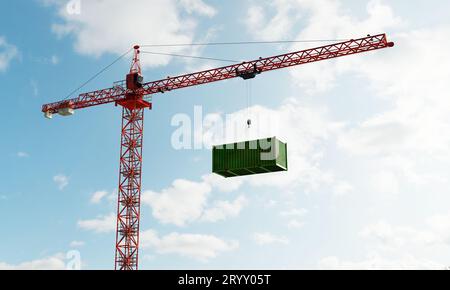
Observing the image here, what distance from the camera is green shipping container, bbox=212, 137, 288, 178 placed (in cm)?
5134

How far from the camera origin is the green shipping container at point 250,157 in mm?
51344

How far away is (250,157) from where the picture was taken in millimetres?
52438

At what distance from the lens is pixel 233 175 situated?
5553cm
